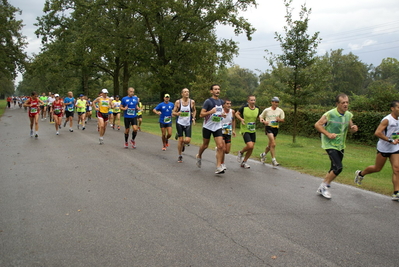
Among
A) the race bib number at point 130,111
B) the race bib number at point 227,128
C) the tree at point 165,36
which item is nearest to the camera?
the race bib number at point 227,128

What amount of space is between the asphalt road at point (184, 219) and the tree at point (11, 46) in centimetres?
Answer: 4229

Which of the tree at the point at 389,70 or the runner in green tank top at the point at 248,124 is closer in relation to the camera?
the runner in green tank top at the point at 248,124

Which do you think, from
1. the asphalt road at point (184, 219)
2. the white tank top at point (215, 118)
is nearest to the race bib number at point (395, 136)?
the asphalt road at point (184, 219)

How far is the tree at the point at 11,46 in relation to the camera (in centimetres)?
4491

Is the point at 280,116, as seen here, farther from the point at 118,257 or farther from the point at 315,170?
the point at 118,257

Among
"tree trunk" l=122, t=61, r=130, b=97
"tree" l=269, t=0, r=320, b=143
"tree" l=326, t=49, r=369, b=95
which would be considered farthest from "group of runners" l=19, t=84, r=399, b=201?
"tree" l=326, t=49, r=369, b=95

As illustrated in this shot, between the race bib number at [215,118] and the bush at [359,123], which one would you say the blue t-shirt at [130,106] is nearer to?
the race bib number at [215,118]

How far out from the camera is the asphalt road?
409 centimetres

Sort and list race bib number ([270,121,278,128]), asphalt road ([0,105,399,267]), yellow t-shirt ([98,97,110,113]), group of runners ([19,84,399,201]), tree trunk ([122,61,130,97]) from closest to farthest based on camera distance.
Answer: asphalt road ([0,105,399,267])
group of runners ([19,84,399,201])
race bib number ([270,121,278,128])
yellow t-shirt ([98,97,110,113])
tree trunk ([122,61,130,97])

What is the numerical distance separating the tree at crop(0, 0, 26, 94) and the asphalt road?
42294mm

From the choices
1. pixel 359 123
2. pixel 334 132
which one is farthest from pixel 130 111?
pixel 359 123

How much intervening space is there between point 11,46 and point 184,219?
4933 cm

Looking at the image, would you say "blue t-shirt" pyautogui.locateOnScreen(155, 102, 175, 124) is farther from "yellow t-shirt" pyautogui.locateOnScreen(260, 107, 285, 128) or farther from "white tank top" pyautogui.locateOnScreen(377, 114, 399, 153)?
"white tank top" pyautogui.locateOnScreen(377, 114, 399, 153)

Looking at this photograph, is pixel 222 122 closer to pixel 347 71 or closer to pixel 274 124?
pixel 274 124
